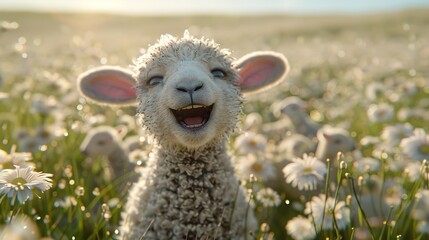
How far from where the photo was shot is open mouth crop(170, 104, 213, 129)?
302cm

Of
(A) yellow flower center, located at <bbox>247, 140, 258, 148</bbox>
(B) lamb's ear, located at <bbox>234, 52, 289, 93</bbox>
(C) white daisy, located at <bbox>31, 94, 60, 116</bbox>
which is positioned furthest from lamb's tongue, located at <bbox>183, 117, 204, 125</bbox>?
(C) white daisy, located at <bbox>31, 94, 60, 116</bbox>

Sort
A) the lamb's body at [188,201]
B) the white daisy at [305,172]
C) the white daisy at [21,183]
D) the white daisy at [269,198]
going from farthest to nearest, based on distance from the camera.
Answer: the white daisy at [269,198]
the lamb's body at [188,201]
the white daisy at [305,172]
the white daisy at [21,183]

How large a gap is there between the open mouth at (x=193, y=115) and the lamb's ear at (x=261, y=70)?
0.72m

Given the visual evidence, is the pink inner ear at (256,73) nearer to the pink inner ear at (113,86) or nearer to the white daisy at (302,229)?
the pink inner ear at (113,86)

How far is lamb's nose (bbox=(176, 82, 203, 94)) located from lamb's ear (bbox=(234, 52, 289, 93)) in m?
0.81

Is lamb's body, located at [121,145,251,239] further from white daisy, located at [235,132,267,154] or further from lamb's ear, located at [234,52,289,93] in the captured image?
white daisy, located at [235,132,267,154]

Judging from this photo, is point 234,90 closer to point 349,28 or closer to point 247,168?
point 247,168

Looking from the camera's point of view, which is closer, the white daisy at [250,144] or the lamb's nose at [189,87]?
the lamb's nose at [189,87]

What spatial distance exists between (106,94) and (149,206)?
992 mm

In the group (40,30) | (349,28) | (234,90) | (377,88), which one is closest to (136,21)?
(40,30)

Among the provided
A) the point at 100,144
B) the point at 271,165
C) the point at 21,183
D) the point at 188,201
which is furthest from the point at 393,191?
the point at 21,183

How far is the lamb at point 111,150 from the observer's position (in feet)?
17.4

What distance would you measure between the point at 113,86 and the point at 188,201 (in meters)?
1.16

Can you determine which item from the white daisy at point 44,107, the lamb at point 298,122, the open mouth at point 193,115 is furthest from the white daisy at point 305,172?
the lamb at point 298,122
